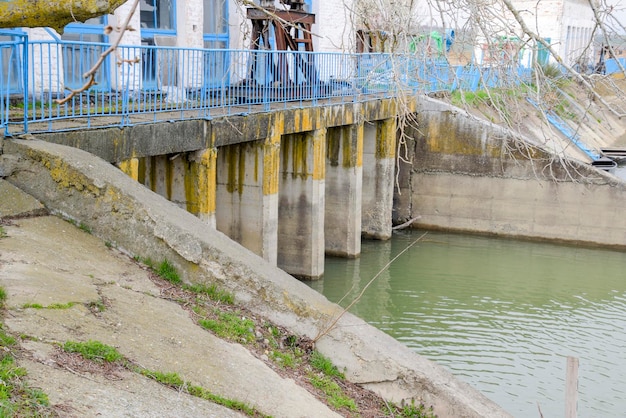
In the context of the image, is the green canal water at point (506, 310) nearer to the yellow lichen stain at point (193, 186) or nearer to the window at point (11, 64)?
the yellow lichen stain at point (193, 186)

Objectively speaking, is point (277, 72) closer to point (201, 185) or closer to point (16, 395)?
point (201, 185)

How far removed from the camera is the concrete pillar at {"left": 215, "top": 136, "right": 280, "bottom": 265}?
1560 centimetres

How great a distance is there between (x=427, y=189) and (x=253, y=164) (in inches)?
352

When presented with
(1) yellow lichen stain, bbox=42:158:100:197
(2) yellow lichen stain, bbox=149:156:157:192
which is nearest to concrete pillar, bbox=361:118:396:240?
(2) yellow lichen stain, bbox=149:156:157:192

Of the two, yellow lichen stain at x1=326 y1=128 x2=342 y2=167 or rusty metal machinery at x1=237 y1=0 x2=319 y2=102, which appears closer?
rusty metal machinery at x1=237 y1=0 x2=319 y2=102

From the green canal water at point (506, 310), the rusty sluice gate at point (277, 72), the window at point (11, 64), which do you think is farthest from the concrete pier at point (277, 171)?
the green canal water at point (506, 310)

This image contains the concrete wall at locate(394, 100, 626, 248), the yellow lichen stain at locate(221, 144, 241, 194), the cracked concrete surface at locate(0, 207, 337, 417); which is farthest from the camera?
the concrete wall at locate(394, 100, 626, 248)

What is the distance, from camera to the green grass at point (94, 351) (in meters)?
5.50

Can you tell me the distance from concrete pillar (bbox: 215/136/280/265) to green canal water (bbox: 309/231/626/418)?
7.10ft

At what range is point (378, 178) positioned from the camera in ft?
71.7

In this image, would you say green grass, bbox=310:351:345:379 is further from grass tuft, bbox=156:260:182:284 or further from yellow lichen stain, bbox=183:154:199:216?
yellow lichen stain, bbox=183:154:199:216

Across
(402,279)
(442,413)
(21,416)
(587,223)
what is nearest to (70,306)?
(21,416)

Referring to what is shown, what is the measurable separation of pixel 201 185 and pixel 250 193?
2.39 m

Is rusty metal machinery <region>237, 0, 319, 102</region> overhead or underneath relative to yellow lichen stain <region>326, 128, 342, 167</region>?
overhead
